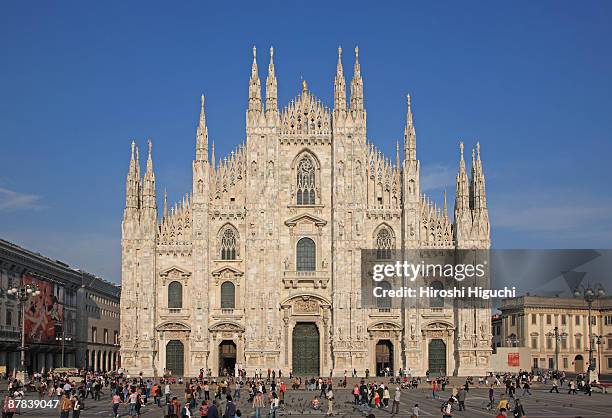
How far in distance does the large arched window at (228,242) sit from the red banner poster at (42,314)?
787 inches

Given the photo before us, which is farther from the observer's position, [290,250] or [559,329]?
[559,329]

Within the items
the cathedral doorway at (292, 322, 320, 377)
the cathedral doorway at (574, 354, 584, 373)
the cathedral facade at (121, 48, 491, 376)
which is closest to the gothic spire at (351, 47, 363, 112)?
the cathedral facade at (121, 48, 491, 376)

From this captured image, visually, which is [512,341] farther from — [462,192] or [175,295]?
[175,295]

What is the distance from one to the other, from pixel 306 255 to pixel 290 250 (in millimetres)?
1351

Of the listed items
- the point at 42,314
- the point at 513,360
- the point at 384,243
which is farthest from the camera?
the point at 42,314

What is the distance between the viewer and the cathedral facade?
241 ft

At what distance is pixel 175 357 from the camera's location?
2936 inches

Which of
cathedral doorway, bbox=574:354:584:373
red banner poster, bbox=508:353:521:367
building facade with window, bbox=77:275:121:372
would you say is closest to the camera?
red banner poster, bbox=508:353:521:367

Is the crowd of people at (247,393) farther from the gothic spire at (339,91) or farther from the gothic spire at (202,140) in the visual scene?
the gothic spire at (339,91)

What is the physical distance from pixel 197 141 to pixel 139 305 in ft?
44.6

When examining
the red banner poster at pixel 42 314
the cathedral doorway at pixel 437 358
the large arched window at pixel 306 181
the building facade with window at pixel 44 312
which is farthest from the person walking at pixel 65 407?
the red banner poster at pixel 42 314

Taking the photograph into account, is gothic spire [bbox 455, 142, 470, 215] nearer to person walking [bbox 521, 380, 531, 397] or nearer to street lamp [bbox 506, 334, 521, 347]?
person walking [bbox 521, 380, 531, 397]

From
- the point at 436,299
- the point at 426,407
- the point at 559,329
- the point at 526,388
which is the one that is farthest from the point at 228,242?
the point at 559,329

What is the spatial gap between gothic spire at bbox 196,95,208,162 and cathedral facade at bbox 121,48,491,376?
14 cm
